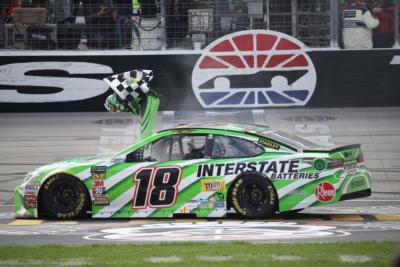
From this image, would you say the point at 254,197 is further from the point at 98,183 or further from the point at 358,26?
the point at 358,26

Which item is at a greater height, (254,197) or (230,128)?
(230,128)

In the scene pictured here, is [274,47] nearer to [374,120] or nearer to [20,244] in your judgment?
[374,120]

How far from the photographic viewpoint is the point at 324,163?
10.8m

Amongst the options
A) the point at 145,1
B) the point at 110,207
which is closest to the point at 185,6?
the point at 145,1

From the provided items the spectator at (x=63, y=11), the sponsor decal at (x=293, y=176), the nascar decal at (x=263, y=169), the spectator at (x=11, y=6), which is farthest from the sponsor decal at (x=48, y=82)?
the sponsor decal at (x=293, y=176)

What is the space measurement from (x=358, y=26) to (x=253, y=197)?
1088 centimetres

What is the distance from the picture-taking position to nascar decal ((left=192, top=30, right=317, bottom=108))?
69.2 feet

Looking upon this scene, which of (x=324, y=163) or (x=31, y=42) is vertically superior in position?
(x=31, y=42)

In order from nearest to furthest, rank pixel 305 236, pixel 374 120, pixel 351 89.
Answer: pixel 305 236 < pixel 374 120 < pixel 351 89

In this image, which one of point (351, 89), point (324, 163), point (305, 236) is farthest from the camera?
point (351, 89)

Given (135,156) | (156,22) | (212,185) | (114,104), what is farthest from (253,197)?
(156,22)

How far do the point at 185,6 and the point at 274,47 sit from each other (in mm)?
2240

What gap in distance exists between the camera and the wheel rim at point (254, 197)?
10922 mm

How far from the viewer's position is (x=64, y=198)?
11531 mm
